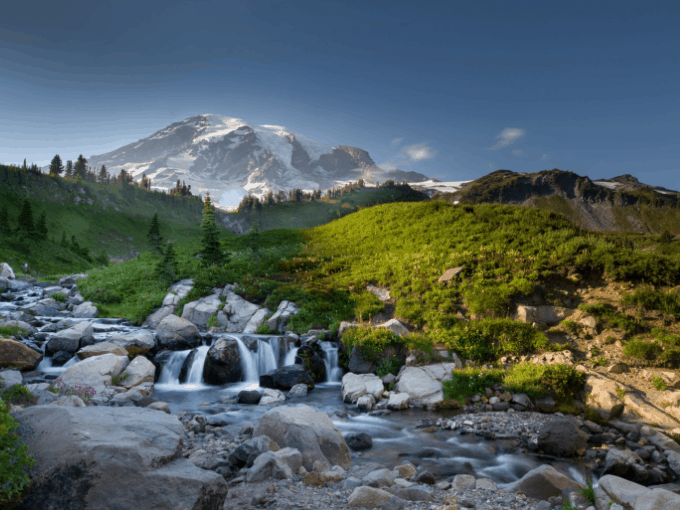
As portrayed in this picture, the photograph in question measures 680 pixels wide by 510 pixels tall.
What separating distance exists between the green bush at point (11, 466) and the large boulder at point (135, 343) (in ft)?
44.8

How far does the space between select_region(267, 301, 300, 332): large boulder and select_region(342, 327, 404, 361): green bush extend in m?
6.26

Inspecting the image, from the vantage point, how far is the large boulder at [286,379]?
1570 centimetres

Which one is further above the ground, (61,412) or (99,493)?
(61,412)

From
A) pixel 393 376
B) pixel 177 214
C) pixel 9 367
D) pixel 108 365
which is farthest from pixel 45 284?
pixel 177 214

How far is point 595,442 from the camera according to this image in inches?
406

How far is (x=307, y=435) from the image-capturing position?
8.40m

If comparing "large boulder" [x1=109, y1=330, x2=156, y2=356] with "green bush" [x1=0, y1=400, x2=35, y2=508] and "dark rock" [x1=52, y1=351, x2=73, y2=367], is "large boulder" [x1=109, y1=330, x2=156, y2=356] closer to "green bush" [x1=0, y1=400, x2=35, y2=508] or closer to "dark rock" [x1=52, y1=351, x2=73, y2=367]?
"dark rock" [x1=52, y1=351, x2=73, y2=367]

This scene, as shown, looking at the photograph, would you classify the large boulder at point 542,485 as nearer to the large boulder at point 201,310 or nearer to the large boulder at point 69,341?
the large boulder at point 69,341

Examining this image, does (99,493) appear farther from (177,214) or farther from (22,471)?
(177,214)

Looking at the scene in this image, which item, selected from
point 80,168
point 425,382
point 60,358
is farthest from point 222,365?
point 80,168

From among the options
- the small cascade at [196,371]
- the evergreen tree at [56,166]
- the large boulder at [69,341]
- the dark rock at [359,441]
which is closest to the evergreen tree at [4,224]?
the large boulder at [69,341]

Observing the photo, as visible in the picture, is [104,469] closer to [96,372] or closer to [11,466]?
[11,466]

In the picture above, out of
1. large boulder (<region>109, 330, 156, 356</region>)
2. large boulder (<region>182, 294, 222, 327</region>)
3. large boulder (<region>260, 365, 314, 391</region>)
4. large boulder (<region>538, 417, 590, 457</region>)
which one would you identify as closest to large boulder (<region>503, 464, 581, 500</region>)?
large boulder (<region>538, 417, 590, 457</region>)

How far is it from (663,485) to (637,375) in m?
6.41
